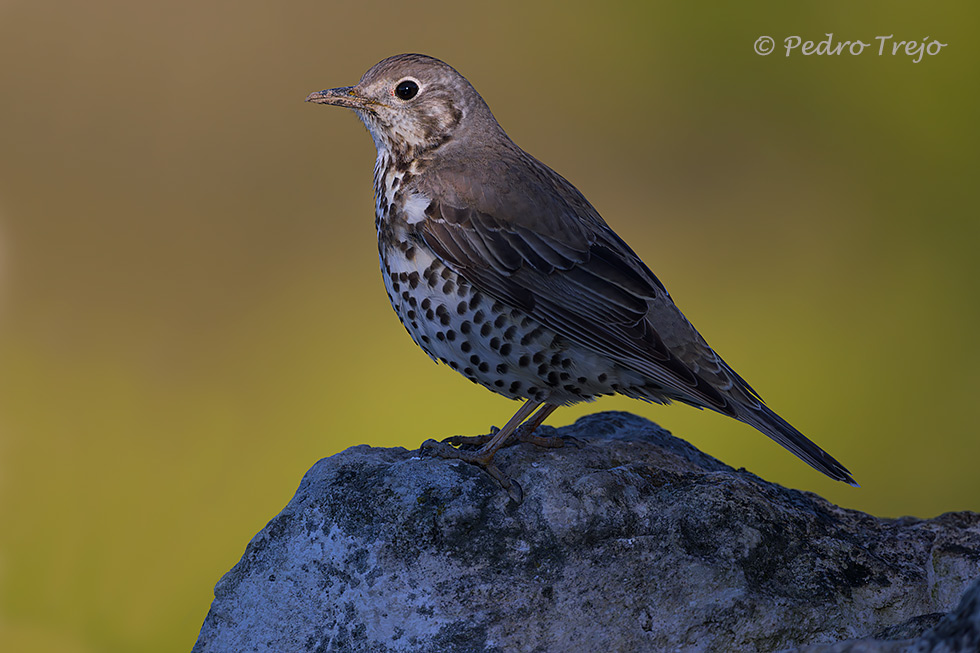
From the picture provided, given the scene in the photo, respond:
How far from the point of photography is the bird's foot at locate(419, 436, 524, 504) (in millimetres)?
3906

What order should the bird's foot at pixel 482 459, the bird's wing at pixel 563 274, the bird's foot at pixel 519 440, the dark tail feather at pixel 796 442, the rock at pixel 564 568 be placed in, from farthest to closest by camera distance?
1. the bird's foot at pixel 519 440
2. the bird's wing at pixel 563 274
3. the dark tail feather at pixel 796 442
4. the bird's foot at pixel 482 459
5. the rock at pixel 564 568

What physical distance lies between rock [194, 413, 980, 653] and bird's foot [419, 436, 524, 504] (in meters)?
0.04

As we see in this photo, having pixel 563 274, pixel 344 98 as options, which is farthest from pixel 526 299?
pixel 344 98

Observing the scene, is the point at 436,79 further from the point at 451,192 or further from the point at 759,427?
the point at 759,427

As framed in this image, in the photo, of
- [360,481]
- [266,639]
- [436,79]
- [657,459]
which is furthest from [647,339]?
[266,639]

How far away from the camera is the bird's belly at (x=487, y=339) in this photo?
14.0ft

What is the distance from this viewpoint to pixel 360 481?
3.96 meters

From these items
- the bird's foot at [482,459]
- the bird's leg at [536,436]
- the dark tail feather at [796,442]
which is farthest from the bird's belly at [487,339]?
the dark tail feather at [796,442]

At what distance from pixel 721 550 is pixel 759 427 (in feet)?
2.64

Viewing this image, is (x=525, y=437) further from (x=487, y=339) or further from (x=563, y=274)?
(x=563, y=274)

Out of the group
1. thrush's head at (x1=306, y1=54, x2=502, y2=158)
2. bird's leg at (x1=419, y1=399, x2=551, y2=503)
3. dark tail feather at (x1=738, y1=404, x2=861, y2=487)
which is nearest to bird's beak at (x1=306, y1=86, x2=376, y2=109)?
thrush's head at (x1=306, y1=54, x2=502, y2=158)

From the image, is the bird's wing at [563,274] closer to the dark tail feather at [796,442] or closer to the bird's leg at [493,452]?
the dark tail feather at [796,442]

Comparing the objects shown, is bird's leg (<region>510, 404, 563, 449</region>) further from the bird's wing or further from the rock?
the bird's wing

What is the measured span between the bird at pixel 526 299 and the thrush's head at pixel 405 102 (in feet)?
0.08
